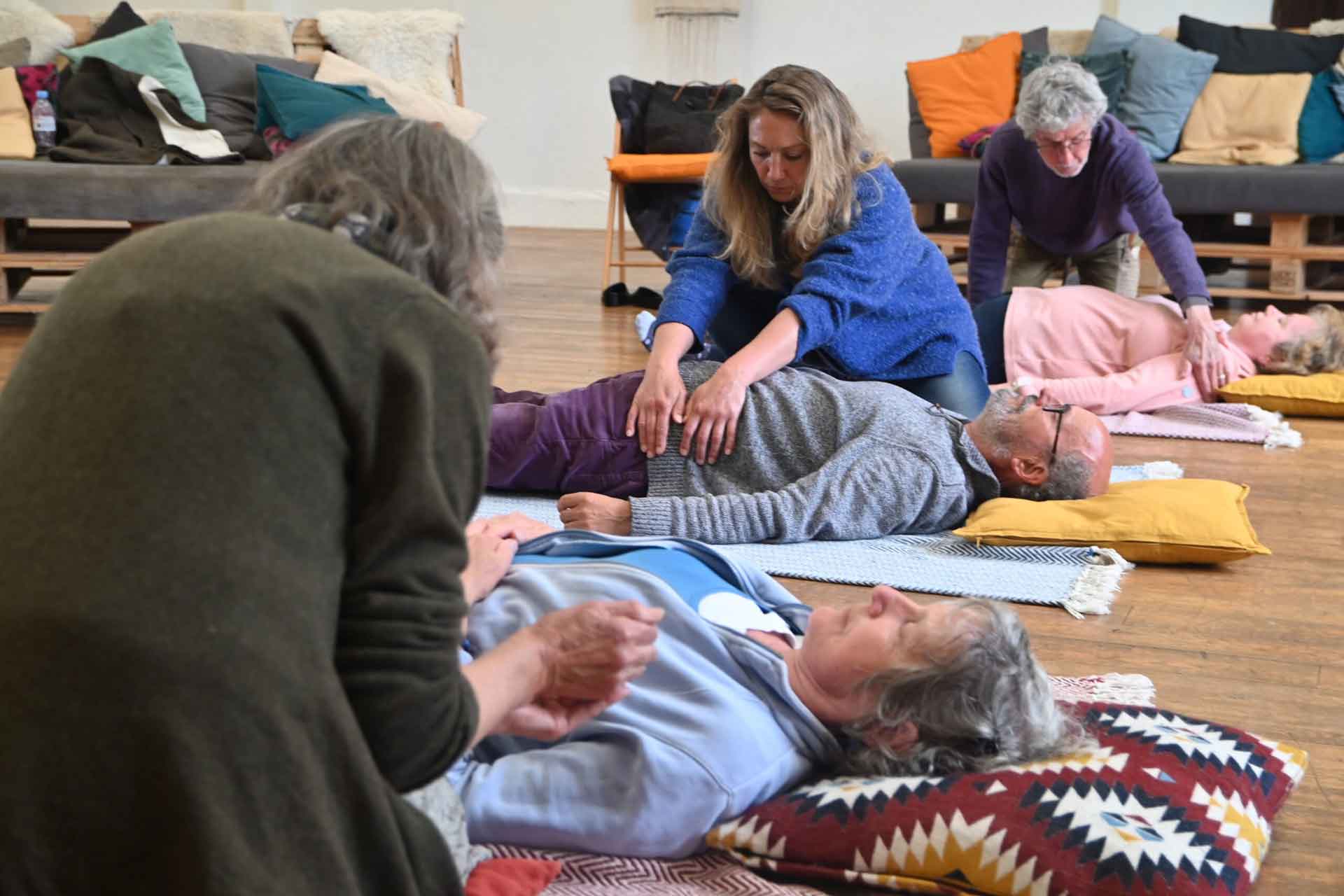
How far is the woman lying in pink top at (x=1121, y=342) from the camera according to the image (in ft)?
13.2

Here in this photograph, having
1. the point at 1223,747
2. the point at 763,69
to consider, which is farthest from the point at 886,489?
the point at 763,69

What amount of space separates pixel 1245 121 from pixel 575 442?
14.7 ft

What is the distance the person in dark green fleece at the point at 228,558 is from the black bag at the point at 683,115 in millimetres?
5314

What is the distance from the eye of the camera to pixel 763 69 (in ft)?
27.5

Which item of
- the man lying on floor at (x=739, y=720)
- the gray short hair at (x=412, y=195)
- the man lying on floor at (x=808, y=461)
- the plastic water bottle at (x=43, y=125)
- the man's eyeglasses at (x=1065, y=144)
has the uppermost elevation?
the gray short hair at (x=412, y=195)

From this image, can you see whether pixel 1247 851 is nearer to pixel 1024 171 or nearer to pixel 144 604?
pixel 144 604

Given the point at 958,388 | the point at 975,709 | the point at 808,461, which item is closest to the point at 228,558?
the point at 975,709

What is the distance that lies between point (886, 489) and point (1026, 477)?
0.34 meters

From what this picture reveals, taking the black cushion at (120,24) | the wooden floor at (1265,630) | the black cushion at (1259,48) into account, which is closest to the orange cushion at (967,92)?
the black cushion at (1259,48)

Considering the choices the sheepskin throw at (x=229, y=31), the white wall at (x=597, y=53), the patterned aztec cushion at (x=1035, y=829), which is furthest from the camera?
the white wall at (x=597, y=53)

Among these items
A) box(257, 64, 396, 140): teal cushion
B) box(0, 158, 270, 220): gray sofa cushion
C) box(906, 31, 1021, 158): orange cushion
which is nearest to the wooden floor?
box(906, 31, 1021, 158): orange cushion

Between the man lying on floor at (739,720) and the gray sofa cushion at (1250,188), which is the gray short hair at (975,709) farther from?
the gray sofa cushion at (1250,188)

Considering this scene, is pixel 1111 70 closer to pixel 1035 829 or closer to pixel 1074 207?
pixel 1074 207

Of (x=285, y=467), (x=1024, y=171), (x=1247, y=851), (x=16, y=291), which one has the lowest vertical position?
(x=16, y=291)
